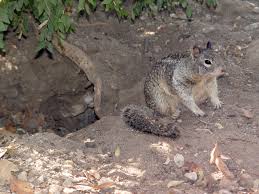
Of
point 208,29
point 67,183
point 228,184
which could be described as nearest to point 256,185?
point 228,184

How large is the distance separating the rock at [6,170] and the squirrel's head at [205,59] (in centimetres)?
216

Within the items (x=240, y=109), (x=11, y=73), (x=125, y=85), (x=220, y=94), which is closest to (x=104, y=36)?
(x=125, y=85)

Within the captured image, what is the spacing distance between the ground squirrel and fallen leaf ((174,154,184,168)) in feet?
1.49

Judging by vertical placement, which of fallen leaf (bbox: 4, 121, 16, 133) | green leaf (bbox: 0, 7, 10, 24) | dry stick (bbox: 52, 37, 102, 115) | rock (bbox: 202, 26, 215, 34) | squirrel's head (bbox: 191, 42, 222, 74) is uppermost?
green leaf (bbox: 0, 7, 10, 24)

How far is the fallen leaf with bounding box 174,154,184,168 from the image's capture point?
4562mm

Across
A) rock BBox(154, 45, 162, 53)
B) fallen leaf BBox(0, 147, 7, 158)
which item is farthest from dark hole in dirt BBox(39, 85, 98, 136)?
fallen leaf BBox(0, 147, 7, 158)

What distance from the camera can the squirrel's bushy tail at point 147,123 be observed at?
5.04 metres

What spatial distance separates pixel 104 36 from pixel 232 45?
5.41ft

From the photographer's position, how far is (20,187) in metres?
4.19

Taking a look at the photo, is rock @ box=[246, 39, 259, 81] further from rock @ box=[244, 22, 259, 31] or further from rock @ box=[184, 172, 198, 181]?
rock @ box=[184, 172, 198, 181]

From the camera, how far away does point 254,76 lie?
6.27 meters

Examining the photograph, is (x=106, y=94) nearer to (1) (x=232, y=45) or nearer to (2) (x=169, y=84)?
(2) (x=169, y=84)

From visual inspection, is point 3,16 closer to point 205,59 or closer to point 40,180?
point 40,180

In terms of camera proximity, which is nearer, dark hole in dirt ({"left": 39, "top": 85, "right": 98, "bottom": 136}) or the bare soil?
the bare soil
